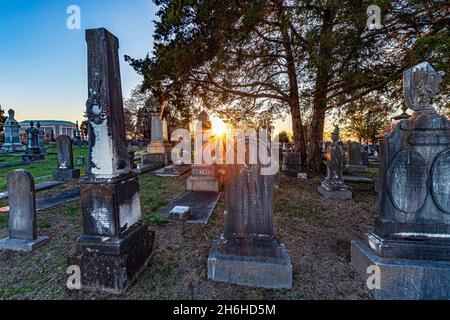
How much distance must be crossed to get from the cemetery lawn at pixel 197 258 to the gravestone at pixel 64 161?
3626 millimetres

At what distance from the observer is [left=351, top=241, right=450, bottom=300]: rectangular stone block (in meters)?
2.28

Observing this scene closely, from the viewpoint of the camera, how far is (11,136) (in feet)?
64.9

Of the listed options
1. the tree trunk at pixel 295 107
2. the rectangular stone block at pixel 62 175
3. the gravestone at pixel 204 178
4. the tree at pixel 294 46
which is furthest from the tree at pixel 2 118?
the tree trunk at pixel 295 107

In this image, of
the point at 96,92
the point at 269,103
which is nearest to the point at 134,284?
the point at 96,92

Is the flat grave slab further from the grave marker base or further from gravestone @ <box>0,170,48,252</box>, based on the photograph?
gravestone @ <box>0,170,48,252</box>

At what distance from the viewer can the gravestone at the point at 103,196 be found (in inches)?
92.4

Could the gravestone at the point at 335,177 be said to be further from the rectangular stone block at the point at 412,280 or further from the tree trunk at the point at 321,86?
the rectangular stone block at the point at 412,280

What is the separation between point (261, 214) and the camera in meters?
2.93

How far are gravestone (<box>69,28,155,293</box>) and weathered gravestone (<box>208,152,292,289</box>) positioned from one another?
1063 mm

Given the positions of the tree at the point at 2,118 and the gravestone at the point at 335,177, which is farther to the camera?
the tree at the point at 2,118

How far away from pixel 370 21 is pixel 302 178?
564 cm

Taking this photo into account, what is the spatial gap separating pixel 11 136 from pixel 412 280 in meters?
28.8

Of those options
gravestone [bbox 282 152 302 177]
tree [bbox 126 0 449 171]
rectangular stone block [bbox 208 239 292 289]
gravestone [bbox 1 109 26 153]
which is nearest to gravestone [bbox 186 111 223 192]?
tree [bbox 126 0 449 171]

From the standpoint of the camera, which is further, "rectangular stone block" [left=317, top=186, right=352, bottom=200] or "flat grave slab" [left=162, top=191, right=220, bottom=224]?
"rectangular stone block" [left=317, top=186, right=352, bottom=200]
